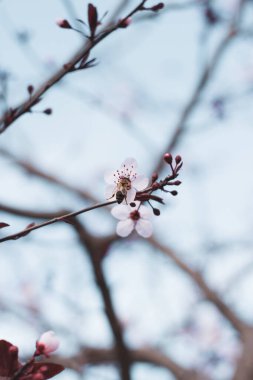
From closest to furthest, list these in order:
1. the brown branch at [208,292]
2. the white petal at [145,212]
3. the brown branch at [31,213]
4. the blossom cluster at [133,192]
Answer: the blossom cluster at [133,192]
the white petal at [145,212]
the brown branch at [31,213]
the brown branch at [208,292]

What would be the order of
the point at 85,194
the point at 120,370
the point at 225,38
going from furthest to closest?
1. the point at 85,194
2. the point at 225,38
3. the point at 120,370

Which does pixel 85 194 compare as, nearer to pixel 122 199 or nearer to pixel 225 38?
pixel 225 38

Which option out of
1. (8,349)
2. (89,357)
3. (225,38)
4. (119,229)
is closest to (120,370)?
(89,357)

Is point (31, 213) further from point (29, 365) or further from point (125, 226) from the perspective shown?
point (29, 365)

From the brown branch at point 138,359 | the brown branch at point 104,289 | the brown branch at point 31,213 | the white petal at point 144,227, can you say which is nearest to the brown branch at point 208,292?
the brown branch at point 138,359

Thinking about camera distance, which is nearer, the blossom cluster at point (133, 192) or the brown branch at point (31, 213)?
the blossom cluster at point (133, 192)

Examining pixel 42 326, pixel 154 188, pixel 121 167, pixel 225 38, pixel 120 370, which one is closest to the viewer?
pixel 154 188

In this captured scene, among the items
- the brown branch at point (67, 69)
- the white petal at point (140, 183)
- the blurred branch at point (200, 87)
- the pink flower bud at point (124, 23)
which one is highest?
the blurred branch at point (200, 87)

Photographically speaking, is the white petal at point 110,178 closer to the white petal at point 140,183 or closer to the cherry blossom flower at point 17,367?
the white petal at point 140,183
